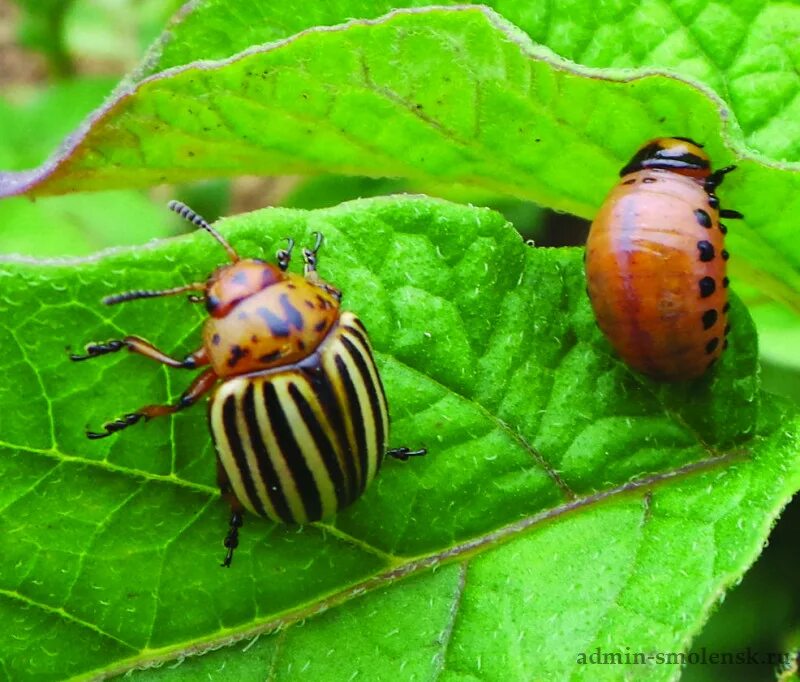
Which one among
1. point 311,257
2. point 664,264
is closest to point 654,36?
point 664,264

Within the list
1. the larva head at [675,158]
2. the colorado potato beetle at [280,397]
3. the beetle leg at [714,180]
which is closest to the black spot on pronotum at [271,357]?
the colorado potato beetle at [280,397]

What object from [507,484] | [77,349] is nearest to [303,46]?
[77,349]

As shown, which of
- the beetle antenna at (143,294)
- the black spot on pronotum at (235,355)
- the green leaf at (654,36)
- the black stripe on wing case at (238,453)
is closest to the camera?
the beetle antenna at (143,294)

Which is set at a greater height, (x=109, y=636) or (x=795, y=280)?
(x=795, y=280)

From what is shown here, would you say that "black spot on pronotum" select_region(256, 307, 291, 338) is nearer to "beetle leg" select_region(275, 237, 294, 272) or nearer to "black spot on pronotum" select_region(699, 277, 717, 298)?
"beetle leg" select_region(275, 237, 294, 272)

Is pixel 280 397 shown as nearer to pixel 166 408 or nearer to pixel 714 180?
pixel 166 408

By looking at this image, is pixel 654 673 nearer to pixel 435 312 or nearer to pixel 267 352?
pixel 435 312

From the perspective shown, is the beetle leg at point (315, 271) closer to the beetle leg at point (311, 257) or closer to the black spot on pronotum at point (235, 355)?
the beetle leg at point (311, 257)
